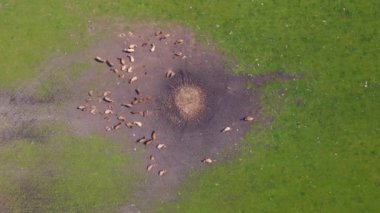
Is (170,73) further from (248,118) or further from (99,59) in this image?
(248,118)

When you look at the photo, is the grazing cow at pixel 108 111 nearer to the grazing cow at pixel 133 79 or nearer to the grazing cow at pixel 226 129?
the grazing cow at pixel 133 79

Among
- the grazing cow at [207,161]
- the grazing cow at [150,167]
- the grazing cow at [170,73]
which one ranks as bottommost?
the grazing cow at [150,167]

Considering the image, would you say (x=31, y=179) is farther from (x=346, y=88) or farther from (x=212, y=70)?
(x=346, y=88)

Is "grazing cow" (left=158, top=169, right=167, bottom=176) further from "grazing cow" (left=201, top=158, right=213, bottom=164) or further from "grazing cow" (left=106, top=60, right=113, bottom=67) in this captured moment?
"grazing cow" (left=106, top=60, right=113, bottom=67)

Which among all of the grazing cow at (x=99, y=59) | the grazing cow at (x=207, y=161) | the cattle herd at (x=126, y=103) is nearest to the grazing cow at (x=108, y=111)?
the cattle herd at (x=126, y=103)

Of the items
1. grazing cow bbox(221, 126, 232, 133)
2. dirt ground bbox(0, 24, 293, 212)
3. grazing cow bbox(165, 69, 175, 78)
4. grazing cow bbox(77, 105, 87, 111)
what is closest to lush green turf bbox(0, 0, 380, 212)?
dirt ground bbox(0, 24, 293, 212)

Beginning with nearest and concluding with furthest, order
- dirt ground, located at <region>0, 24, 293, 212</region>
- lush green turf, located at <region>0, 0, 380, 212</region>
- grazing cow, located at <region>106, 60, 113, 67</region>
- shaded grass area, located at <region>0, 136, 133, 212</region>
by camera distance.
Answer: shaded grass area, located at <region>0, 136, 133, 212</region> < dirt ground, located at <region>0, 24, 293, 212</region> < lush green turf, located at <region>0, 0, 380, 212</region> < grazing cow, located at <region>106, 60, 113, 67</region>

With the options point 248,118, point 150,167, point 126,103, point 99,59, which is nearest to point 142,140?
point 150,167
